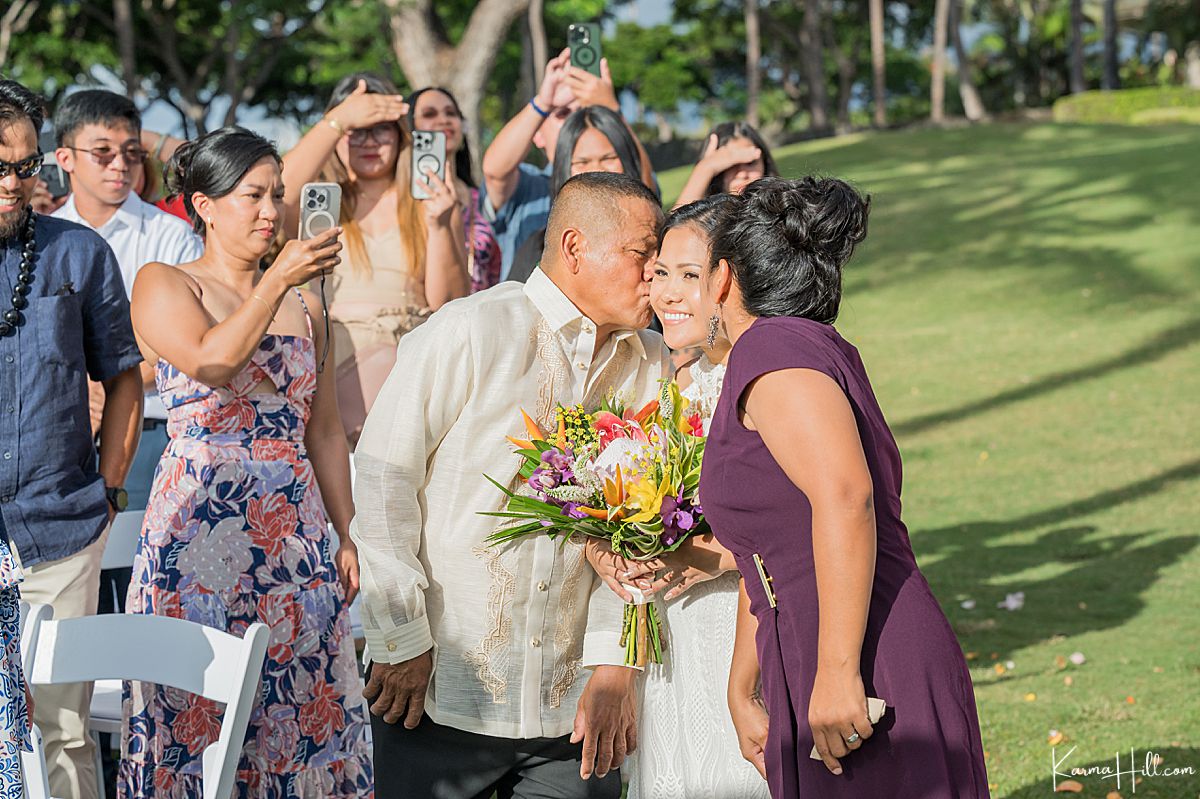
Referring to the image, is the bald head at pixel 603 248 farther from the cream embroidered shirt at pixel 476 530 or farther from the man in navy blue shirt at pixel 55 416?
the man in navy blue shirt at pixel 55 416

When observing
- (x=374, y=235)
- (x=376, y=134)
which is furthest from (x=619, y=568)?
(x=376, y=134)

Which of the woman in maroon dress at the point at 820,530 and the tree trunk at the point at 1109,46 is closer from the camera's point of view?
the woman in maroon dress at the point at 820,530

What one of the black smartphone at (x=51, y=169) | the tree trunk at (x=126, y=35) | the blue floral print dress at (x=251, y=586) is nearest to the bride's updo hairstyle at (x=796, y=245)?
the blue floral print dress at (x=251, y=586)

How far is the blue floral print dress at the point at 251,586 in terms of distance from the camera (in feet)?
13.5

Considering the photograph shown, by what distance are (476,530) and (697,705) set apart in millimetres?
768

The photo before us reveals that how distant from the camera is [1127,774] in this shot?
17.7ft

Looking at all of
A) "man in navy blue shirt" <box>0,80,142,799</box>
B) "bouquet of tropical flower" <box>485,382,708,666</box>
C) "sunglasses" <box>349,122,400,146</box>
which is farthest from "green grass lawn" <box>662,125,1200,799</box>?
"man in navy blue shirt" <box>0,80,142,799</box>

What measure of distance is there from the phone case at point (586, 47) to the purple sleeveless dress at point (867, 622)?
352 centimetres

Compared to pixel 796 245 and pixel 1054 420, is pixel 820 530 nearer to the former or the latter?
pixel 796 245

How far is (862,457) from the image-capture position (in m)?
2.62

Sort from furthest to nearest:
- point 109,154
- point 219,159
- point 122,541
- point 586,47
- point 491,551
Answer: point 586,47, point 109,154, point 122,541, point 219,159, point 491,551

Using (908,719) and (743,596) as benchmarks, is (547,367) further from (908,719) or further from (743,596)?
(908,719)

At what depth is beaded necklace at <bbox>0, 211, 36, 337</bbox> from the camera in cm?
414

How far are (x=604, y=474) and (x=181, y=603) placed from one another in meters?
1.68
